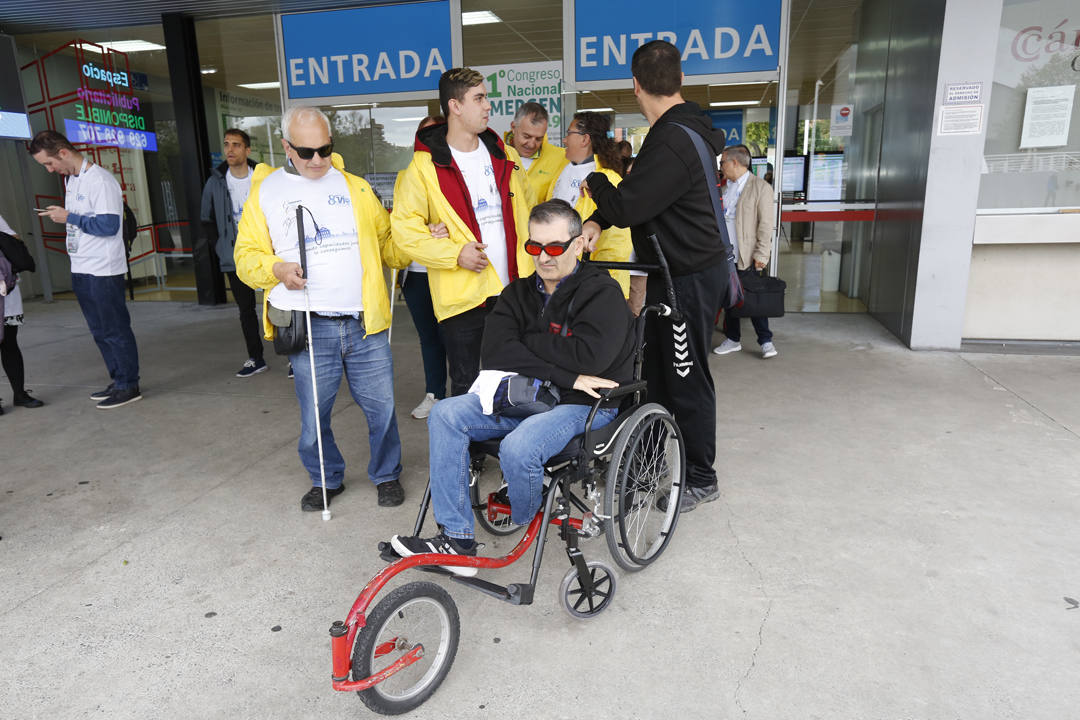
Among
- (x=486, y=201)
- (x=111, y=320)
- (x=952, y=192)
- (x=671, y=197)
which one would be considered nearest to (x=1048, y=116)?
(x=952, y=192)

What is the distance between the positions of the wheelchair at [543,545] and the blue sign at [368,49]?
5205 mm

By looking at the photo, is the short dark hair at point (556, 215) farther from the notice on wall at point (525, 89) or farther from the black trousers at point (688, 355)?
the notice on wall at point (525, 89)

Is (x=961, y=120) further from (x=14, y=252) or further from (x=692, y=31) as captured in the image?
(x=14, y=252)

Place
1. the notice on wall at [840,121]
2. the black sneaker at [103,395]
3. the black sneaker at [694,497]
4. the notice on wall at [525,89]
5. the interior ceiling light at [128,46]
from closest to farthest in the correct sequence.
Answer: the black sneaker at [694,497]
the black sneaker at [103,395]
the notice on wall at [525,89]
the notice on wall at [840,121]
the interior ceiling light at [128,46]

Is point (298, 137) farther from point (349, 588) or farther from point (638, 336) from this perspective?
point (349, 588)

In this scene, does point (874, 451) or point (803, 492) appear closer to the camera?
point (803, 492)

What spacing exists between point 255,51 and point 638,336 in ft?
25.1

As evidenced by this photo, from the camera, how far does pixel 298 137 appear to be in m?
2.62

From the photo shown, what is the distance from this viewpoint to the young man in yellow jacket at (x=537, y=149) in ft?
12.5

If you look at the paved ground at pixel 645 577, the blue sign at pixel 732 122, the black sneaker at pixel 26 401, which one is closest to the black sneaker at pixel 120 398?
the paved ground at pixel 645 577

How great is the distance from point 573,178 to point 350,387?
1613 millimetres

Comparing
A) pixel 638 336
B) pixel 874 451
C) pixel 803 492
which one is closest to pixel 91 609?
pixel 638 336

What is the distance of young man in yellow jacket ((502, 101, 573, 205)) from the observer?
382 cm

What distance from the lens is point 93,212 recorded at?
4.17 meters
